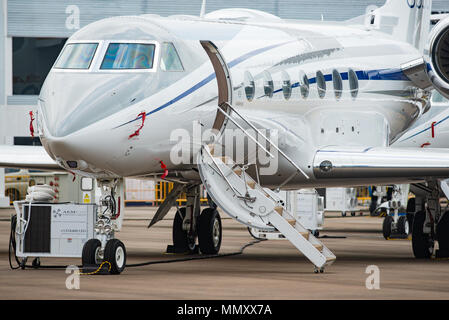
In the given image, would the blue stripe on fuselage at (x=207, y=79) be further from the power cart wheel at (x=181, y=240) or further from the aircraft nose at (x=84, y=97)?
the power cart wheel at (x=181, y=240)

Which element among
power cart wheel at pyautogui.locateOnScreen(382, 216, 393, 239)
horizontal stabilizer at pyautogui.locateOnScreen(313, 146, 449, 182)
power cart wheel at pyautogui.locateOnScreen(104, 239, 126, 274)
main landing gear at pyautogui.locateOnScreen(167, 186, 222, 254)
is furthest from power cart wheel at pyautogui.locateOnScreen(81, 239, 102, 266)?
power cart wheel at pyautogui.locateOnScreen(382, 216, 393, 239)

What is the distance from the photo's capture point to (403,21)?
24734 mm

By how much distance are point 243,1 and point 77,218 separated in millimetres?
33453

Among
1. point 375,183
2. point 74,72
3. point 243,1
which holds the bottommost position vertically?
point 375,183

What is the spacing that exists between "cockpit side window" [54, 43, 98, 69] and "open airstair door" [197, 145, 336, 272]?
2520mm

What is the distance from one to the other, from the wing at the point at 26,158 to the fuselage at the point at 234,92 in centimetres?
387

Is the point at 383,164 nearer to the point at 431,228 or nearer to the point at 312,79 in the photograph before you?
the point at 312,79

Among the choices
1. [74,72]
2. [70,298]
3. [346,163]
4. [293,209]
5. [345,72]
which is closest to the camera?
[70,298]

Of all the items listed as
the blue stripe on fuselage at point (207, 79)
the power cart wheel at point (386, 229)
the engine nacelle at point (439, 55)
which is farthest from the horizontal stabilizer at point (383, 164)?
the power cart wheel at point (386, 229)

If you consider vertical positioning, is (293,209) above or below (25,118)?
below

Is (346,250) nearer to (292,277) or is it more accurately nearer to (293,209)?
(293,209)

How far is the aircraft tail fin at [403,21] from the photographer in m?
24.4
